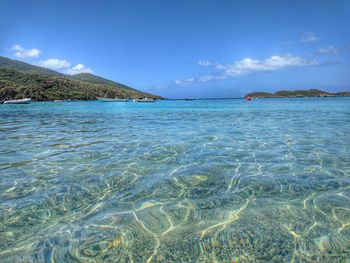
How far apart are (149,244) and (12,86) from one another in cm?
12097

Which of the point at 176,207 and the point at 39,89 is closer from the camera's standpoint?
the point at 176,207

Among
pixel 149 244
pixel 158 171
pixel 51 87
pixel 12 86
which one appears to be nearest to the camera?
pixel 149 244

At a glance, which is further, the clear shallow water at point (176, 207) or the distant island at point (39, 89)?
the distant island at point (39, 89)

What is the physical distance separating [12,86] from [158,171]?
118 meters

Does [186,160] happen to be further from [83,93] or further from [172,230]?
[83,93]

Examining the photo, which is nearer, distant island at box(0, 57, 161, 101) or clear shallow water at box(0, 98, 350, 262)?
clear shallow water at box(0, 98, 350, 262)

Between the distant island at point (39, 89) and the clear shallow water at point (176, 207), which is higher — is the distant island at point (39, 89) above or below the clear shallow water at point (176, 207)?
above

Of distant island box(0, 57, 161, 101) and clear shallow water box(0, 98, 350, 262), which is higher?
distant island box(0, 57, 161, 101)

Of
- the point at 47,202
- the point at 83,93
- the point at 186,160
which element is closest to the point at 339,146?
the point at 186,160

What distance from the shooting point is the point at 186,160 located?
8680 millimetres

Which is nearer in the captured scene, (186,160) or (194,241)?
(194,241)

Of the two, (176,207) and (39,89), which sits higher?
(39,89)

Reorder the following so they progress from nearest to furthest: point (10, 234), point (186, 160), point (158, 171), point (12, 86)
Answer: point (10, 234) → point (158, 171) → point (186, 160) → point (12, 86)

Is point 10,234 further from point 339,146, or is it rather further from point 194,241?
point 339,146
